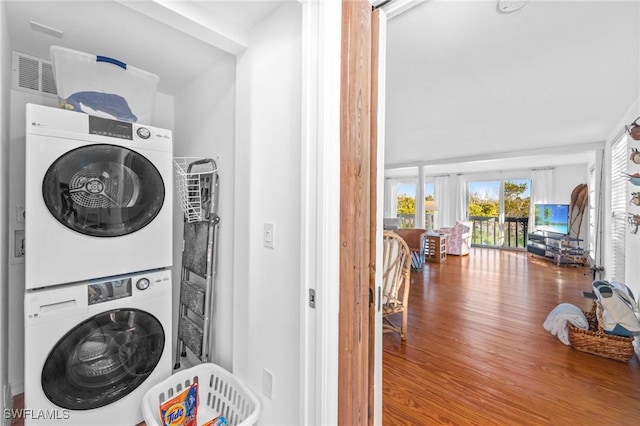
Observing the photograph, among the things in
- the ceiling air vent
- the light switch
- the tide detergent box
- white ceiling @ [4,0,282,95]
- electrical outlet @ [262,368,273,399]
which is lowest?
the tide detergent box

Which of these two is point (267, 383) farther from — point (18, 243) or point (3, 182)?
point (18, 243)

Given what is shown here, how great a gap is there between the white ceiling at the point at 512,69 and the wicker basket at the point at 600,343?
2160mm

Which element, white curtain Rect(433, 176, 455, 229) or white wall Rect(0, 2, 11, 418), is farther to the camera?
white curtain Rect(433, 176, 455, 229)

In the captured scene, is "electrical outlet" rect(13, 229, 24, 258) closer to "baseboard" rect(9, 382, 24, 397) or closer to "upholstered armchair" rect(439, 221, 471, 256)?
"baseboard" rect(9, 382, 24, 397)

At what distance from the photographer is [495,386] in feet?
6.41

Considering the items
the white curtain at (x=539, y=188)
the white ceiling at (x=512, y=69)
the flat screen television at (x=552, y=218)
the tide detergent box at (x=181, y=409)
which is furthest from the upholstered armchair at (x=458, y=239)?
the tide detergent box at (x=181, y=409)

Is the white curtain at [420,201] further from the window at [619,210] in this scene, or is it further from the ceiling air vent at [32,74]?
the ceiling air vent at [32,74]

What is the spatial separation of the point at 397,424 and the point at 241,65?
2.19 metres

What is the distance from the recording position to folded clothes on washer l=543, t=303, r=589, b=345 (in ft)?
8.40

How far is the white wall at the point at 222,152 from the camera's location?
5.76 feet

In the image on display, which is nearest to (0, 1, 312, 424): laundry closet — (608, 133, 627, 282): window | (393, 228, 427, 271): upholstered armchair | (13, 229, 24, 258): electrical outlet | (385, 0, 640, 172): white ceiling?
(13, 229, 24, 258): electrical outlet

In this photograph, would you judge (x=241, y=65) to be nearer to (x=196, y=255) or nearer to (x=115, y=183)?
(x=115, y=183)

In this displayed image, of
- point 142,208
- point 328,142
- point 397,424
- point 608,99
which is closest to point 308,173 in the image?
point 328,142

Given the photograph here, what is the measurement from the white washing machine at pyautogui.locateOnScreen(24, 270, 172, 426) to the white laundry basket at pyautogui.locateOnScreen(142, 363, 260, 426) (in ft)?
0.43
